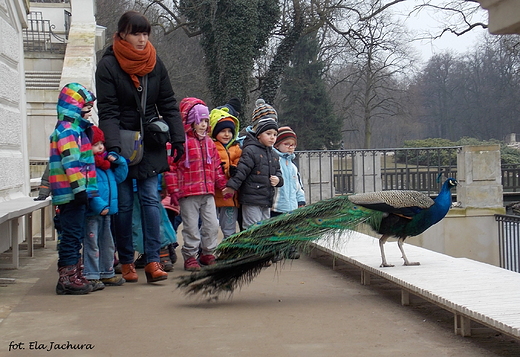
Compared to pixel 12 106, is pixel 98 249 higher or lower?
lower

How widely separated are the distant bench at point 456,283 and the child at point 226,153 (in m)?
1.04

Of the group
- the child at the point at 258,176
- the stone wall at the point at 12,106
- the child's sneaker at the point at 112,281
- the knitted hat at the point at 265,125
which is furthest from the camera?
the stone wall at the point at 12,106

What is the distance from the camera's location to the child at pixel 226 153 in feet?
26.1

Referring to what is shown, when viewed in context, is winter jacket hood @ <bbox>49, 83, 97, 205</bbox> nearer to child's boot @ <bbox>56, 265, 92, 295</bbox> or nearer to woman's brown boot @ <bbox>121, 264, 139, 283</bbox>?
child's boot @ <bbox>56, 265, 92, 295</bbox>

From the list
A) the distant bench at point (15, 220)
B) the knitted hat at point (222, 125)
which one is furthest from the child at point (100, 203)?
the knitted hat at point (222, 125)

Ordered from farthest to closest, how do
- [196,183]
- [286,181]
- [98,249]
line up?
[286,181] → [196,183] → [98,249]

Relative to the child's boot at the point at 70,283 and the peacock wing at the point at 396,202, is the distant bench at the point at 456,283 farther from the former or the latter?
the child's boot at the point at 70,283

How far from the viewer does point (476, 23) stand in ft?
82.8

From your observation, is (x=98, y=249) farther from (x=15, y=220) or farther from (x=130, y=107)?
(x=15, y=220)

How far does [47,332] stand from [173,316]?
92 cm

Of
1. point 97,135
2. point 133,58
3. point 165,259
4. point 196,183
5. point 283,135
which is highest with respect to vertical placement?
point 133,58

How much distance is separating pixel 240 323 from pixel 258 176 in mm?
2816

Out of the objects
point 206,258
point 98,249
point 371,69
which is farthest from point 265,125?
point 371,69

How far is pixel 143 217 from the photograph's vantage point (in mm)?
6598
